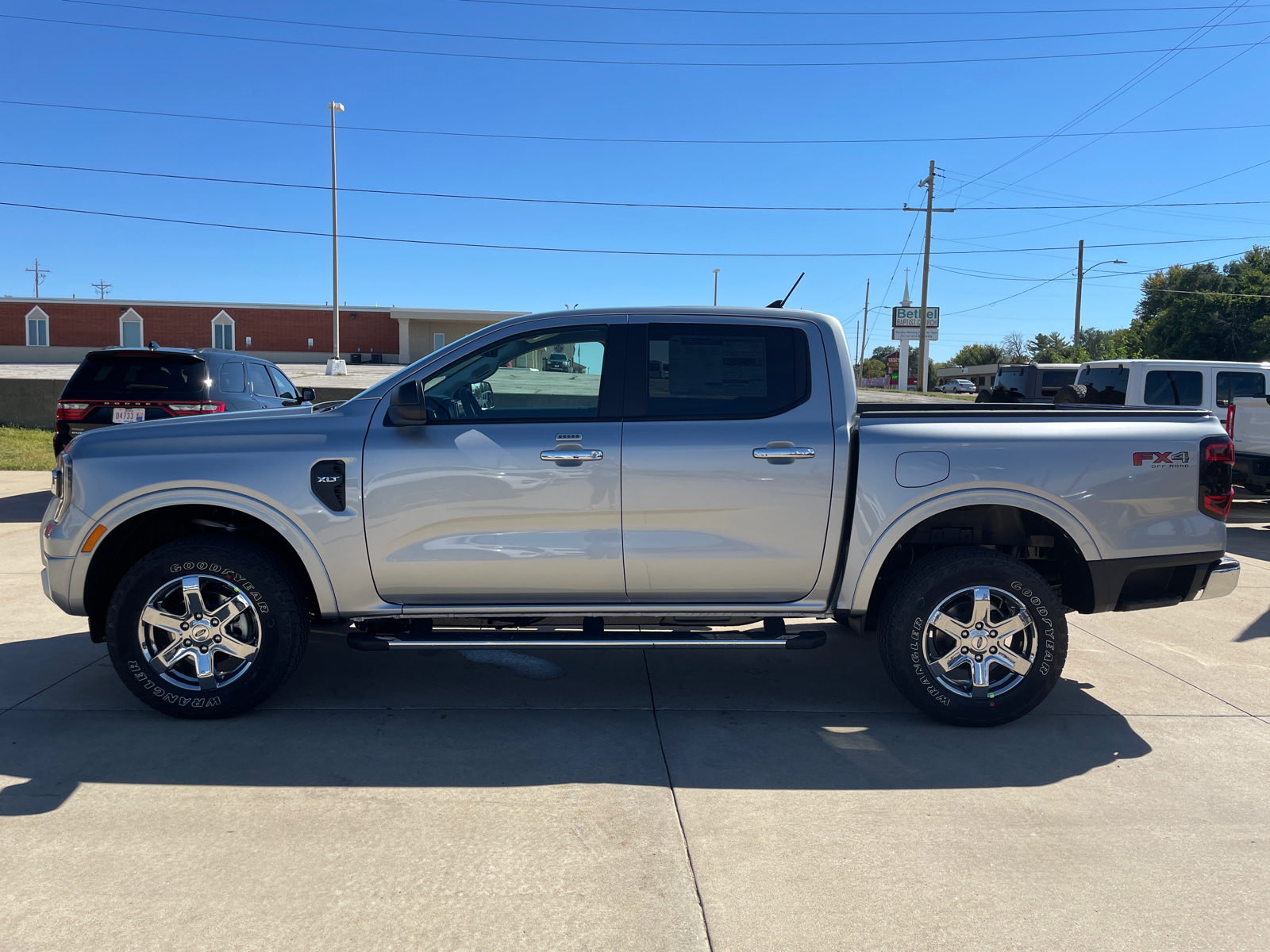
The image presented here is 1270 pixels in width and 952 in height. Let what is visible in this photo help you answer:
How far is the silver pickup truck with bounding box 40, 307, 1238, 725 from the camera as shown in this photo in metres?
4.20

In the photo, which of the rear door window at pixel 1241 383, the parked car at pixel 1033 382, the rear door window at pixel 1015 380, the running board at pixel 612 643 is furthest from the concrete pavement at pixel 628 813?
the rear door window at pixel 1015 380

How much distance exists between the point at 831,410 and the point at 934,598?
996 millimetres

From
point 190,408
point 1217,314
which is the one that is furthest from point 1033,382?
point 1217,314

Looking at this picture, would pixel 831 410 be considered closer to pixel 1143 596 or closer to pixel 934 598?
pixel 934 598

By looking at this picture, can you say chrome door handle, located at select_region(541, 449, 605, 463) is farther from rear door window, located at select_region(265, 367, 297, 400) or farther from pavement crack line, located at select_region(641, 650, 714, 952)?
rear door window, located at select_region(265, 367, 297, 400)

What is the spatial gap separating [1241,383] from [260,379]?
40.9 feet

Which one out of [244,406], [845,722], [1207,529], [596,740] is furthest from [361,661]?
[244,406]

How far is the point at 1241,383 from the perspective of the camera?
12.0 meters

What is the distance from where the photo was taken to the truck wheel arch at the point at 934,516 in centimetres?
424

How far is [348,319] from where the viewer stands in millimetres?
54156

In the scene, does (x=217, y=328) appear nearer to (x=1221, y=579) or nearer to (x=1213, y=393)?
(x=1213, y=393)

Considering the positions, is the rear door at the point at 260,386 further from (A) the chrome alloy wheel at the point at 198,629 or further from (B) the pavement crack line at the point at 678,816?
(B) the pavement crack line at the point at 678,816

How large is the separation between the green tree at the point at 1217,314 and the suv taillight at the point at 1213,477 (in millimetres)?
50736

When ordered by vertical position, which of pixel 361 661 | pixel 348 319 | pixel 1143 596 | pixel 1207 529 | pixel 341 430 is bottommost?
pixel 361 661
